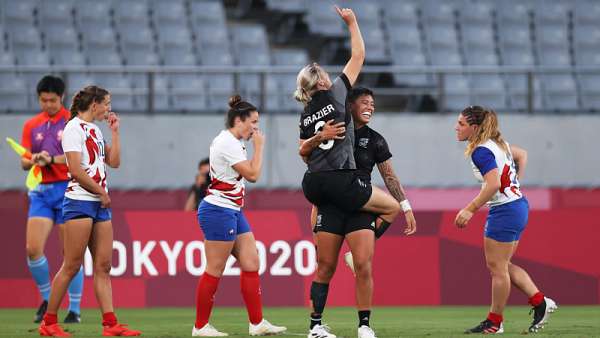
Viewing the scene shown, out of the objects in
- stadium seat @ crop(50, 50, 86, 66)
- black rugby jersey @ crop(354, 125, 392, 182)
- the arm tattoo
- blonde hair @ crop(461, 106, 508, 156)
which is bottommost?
the arm tattoo

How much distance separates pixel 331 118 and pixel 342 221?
75 cm

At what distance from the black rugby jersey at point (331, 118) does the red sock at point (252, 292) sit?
127 cm

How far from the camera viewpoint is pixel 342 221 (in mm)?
8609

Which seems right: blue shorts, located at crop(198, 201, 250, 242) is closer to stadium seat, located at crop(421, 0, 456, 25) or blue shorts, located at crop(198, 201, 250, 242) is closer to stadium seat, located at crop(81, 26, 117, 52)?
stadium seat, located at crop(81, 26, 117, 52)

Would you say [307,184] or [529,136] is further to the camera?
[529,136]

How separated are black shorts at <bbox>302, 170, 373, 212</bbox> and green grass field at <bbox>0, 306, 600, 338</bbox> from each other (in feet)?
4.25

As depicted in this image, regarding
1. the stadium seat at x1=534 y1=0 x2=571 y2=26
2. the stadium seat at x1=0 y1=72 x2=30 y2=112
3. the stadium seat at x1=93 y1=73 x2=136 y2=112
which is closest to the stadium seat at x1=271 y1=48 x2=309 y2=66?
the stadium seat at x1=93 y1=73 x2=136 y2=112

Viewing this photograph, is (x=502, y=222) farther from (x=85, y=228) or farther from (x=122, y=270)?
(x=122, y=270)

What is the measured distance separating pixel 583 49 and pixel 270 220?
9044 millimetres

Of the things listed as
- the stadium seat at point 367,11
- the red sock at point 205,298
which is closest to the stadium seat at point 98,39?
the stadium seat at point 367,11

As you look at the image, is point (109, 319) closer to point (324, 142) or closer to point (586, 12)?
point (324, 142)

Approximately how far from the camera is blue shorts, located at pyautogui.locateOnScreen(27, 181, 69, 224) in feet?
36.0

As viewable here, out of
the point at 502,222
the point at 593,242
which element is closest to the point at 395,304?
the point at 593,242

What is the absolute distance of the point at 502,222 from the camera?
380 inches
